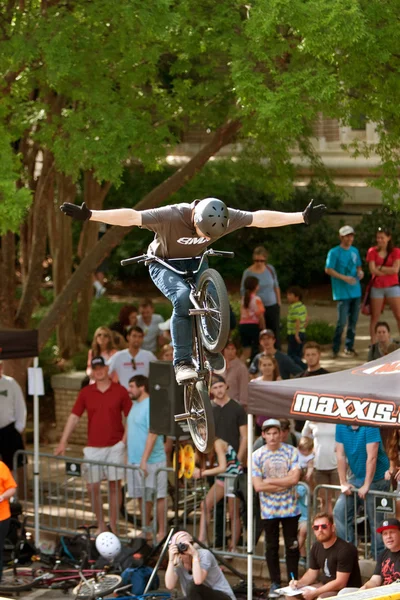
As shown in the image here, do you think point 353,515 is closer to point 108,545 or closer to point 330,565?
point 330,565

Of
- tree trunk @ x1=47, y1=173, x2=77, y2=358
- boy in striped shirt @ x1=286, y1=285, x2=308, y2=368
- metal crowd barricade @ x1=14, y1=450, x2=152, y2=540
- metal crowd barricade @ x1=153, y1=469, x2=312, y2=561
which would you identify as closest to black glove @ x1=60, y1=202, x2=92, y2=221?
metal crowd barricade @ x1=153, y1=469, x2=312, y2=561

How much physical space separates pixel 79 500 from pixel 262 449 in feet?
14.1

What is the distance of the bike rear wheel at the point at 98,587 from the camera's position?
1150 cm

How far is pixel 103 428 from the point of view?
43.6 feet

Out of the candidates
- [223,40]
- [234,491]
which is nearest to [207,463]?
[234,491]

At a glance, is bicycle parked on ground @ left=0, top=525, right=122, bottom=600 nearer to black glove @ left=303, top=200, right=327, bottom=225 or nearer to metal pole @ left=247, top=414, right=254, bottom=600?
metal pole @ left=247, top=414, right=254, bottom=600

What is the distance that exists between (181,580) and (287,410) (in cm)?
200

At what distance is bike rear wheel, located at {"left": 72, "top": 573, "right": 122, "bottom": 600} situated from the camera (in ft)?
37.7

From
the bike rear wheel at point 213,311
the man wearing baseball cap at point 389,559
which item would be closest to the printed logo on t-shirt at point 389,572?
the man wearing baseball cap at point 389,559

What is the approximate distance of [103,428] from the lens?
43.6 ft

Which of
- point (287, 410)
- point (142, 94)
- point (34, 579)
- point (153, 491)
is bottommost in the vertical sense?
point (34, 579)

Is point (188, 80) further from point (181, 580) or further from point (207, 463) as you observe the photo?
point (181, 580)

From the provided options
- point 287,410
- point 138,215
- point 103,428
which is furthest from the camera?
point 103,428

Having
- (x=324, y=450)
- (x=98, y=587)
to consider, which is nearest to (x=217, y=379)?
(x=324, y=450)
